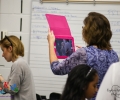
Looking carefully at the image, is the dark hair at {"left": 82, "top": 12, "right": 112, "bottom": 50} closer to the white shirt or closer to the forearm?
the forearm

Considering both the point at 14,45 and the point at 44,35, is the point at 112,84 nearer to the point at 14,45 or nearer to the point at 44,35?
the point at 14,45

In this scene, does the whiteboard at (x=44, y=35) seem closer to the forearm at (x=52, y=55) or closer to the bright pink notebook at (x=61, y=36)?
the bright pink notebook at (x=61, y=36)

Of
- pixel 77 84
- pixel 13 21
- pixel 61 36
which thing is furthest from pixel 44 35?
pixel 77 84

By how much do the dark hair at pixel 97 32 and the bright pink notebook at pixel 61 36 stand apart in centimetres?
20

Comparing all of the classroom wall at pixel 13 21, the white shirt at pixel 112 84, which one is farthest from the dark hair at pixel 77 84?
the classroom wall at pixel 13 21

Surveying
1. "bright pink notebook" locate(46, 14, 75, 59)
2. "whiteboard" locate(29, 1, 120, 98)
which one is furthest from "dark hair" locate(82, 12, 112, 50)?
"whiteboard" locate(29, 1, 120, 98)

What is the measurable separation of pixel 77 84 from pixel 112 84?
255mm

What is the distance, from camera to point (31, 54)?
3283 millimetres

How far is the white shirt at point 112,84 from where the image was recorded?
45.4 inches

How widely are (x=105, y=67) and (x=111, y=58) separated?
8 centimetres

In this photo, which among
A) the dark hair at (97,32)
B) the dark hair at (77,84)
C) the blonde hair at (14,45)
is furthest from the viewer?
the blonde hair at (14,45)

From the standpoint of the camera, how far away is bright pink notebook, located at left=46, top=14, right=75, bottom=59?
1.79 m

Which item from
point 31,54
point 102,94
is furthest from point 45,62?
point 102,94

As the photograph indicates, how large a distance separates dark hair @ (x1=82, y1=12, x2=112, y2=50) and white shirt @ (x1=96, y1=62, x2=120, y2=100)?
1.58ft
